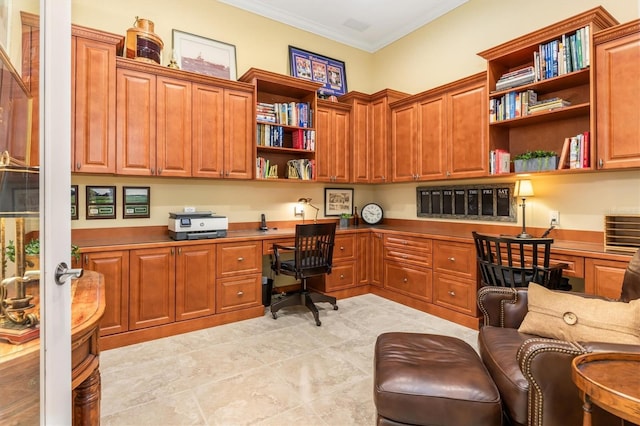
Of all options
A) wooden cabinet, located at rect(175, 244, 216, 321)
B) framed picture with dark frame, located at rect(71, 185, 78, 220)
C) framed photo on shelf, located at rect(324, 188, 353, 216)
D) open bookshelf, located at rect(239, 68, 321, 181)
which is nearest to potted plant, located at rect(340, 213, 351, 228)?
framed photo on shelf, located at rect(324, 188, 353, 216)

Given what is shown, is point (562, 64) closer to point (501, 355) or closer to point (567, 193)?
point (567, 193)

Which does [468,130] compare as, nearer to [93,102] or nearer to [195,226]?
[195,226]

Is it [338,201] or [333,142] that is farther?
[338,201]

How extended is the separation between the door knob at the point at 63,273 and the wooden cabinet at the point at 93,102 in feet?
7.02

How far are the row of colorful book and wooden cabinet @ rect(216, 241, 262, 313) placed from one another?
145 cm

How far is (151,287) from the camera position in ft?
9.48

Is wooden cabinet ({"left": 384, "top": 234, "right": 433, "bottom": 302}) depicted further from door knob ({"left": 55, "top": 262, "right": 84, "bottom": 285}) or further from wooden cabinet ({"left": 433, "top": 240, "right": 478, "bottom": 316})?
door knob ({"left": 55, "top": 262, "right": 84, "bottom": 285})

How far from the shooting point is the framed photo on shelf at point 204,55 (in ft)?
11.8

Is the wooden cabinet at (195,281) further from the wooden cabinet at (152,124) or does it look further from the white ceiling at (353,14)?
the white ceiling at (353,14)

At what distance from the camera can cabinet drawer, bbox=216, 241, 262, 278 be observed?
127 inches

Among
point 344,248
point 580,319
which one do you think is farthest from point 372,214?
point 580,319

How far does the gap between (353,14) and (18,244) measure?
4.43 m

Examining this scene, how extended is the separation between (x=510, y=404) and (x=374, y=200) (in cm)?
382

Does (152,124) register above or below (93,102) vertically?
below
